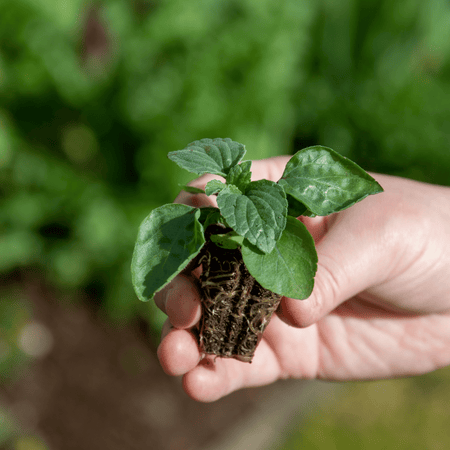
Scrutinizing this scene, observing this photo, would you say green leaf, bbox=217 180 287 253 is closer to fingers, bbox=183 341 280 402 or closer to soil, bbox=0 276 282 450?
fingers, bbox=183 341 280 402

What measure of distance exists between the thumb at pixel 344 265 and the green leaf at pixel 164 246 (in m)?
0.33

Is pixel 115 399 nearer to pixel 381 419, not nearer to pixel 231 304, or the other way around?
pixel 381 419

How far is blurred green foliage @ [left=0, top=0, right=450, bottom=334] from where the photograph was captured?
8.15ft

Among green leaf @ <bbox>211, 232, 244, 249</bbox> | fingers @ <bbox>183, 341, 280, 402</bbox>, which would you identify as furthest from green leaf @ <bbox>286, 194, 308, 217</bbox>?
fingers @ <bbox>183, 341, 280, 402</bbox>

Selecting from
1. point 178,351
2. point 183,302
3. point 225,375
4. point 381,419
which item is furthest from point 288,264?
point 381,419

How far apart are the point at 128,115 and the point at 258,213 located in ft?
6.34

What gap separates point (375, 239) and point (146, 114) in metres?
1.70

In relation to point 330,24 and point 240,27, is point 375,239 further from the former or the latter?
point 330,24

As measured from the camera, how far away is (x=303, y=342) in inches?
62.7

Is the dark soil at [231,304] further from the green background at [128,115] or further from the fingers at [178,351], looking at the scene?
the green background at [128,115]

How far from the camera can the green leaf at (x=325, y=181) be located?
83cm

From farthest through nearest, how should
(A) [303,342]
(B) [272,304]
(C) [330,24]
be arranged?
(C) [330,24] → (A) [303,342] → (B) [272,304]

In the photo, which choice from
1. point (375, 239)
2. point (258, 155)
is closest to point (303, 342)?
point (375, 239)

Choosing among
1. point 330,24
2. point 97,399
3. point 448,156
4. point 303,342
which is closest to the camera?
point 303,342
